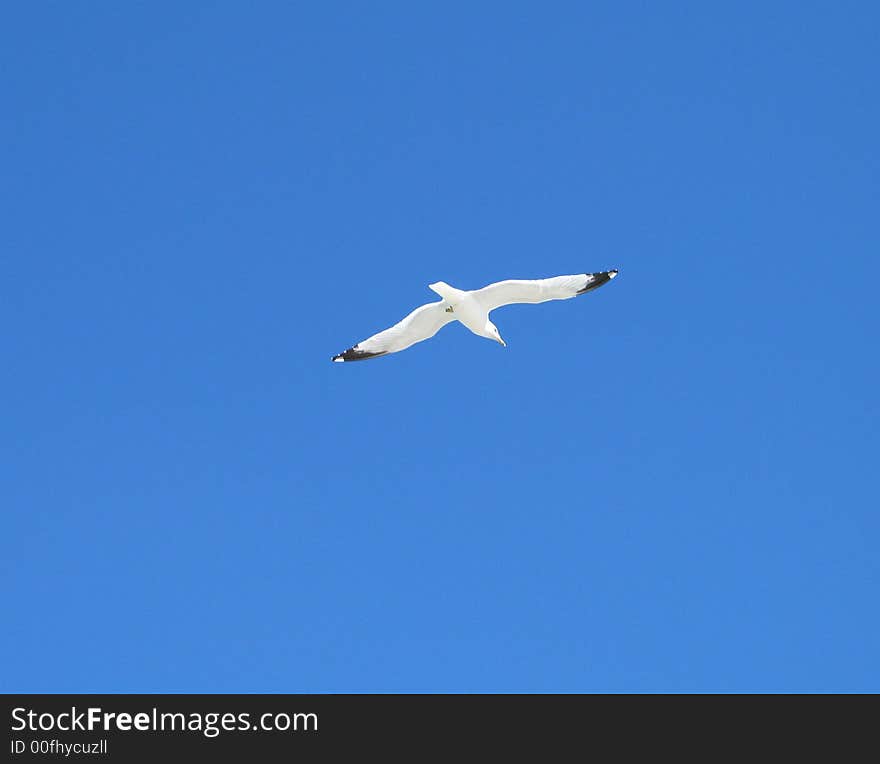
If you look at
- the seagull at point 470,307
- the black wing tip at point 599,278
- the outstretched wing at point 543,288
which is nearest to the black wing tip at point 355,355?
the seagull at point 470,307

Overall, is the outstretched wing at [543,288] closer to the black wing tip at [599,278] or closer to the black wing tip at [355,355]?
the black wing tip at [599,278]

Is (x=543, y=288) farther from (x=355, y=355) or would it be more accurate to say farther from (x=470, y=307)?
(x=355, y=355)

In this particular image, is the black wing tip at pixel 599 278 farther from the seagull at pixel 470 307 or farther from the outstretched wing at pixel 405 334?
the outstretched wing at pixel 405 334

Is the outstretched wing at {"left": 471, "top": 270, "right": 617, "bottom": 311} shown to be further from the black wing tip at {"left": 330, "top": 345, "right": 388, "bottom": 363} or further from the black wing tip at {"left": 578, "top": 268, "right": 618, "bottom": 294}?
the black wing tip at {"left": 330, "top": 345, "right": 388, "bottom": 363}

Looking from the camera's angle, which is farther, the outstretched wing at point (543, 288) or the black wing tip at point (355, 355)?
the black wing tip at point (355, 355)

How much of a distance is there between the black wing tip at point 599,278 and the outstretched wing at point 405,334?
3.46m

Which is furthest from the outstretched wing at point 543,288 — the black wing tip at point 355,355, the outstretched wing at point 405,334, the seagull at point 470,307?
the black wing tip at point 355,355

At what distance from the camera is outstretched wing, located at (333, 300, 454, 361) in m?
32.7

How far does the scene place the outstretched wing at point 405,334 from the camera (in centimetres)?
3269

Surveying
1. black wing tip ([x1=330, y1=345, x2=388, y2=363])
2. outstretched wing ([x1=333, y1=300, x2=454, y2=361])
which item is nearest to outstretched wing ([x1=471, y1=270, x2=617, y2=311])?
outstretched wing ([x1=333, y1=300, x2=454, y2=361])

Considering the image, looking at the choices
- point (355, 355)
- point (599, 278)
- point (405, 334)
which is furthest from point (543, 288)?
point (355, 355)

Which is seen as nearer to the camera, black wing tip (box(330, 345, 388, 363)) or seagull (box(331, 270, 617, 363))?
seagull (box(331, 270, 617, 363))
